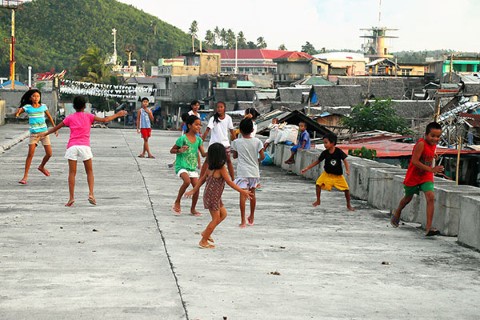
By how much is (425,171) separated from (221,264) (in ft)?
13.4

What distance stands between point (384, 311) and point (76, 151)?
294 inches

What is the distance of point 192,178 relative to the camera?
46.1 feet

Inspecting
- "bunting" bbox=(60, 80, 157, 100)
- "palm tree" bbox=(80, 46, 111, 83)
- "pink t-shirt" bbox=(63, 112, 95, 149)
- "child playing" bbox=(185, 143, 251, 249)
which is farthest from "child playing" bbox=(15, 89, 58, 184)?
"palm tree" bbox=(80, 46, 111, 83)

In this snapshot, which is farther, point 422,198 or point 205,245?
point 422,198

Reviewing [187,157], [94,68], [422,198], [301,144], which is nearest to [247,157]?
[187,157]

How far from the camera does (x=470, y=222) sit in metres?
11.6

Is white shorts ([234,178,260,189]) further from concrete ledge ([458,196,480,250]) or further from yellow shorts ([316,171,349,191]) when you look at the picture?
concrete ledge ([458,196,480,250])

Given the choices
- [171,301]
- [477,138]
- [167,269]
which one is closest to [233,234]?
[167,269]

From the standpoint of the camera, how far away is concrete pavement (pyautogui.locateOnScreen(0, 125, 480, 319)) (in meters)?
7.82

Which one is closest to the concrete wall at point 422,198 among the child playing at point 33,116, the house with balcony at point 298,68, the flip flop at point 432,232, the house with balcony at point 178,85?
the flip flop at point 432,232

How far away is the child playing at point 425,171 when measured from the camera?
12.5 m

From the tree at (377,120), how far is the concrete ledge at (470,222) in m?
34.9

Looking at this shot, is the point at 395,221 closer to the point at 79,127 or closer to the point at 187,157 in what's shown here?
the point at 187,157

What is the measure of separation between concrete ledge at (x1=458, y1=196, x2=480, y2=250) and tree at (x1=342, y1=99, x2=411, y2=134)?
3490 centimetres
